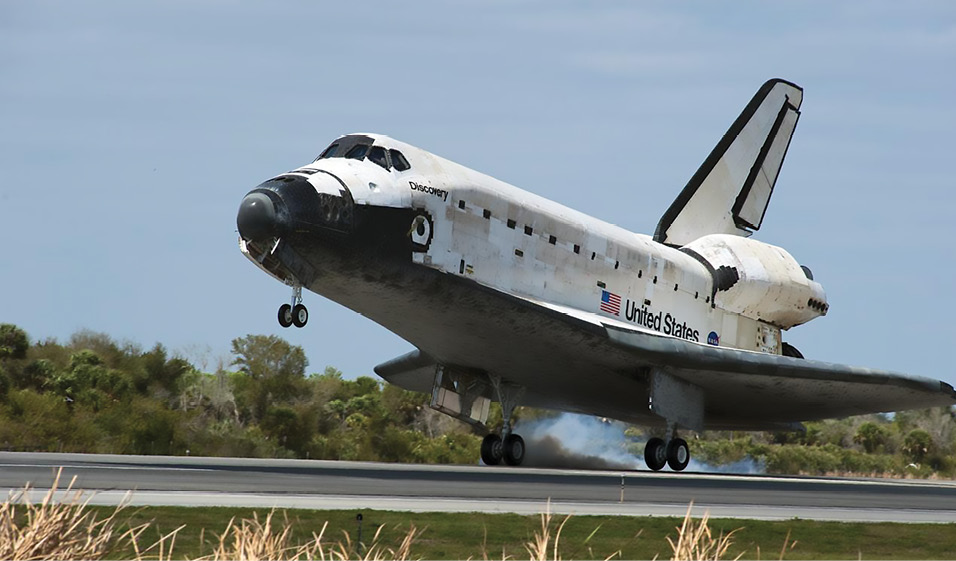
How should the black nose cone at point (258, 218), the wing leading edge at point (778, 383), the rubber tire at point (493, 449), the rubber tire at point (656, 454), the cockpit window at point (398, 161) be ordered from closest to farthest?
1. the black nose cone at point (258, 218)
2. the cockpit window at point (398, 161)
3. the wing leading edge at point (778, 383)
4. the rubber tire at point (656, 454)
5. the rubber tire at point (493, 449)

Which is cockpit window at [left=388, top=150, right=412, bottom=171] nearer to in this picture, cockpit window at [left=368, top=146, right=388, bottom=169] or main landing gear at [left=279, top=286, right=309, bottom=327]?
cockpit window at [left=368, top=146, right=388, bottom=169]

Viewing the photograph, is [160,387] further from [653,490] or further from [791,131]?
[653,490]

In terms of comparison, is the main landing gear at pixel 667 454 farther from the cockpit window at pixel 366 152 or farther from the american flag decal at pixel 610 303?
the cockpit window at pixel 366 152

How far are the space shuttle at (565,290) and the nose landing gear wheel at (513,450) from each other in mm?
34

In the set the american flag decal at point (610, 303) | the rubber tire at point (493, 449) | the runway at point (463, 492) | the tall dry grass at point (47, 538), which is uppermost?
the american flag decal at point (610, 303)

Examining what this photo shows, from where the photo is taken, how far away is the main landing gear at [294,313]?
49.8 feet

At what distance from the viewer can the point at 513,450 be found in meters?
20.6

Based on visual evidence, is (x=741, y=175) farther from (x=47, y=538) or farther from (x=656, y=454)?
(x=47, y=538)

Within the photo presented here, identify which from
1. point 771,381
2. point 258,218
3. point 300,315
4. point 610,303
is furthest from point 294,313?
point 771,381

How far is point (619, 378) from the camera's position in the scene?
19.9 metres

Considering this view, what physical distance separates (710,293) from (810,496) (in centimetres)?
821

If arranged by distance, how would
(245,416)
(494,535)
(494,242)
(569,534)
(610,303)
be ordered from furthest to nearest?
1. (245,416)
2. (610,303)
3. (494,242)
4. (569,534)
5. (494,535)

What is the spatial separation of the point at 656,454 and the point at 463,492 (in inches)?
322

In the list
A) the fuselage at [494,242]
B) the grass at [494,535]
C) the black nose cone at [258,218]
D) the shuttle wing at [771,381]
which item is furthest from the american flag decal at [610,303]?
the grass at [494,535]
